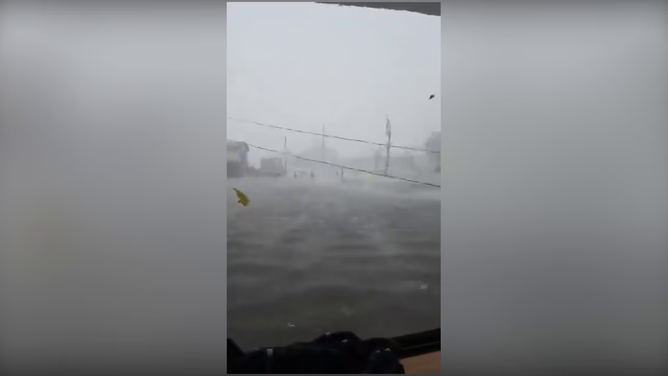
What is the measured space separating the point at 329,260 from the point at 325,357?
0.43 meters

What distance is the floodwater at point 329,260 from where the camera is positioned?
2.37 metres

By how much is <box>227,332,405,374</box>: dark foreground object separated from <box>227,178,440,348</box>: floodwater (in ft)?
0.13

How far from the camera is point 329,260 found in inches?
93.9

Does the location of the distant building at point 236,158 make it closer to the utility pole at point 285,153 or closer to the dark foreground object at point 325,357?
the utility pole at point 285,153

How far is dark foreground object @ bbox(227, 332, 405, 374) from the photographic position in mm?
2354

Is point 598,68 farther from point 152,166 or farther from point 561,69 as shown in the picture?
point 152,166

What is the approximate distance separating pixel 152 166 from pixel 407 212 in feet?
3.79

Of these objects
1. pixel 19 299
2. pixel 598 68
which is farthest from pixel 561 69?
pixel 19 299

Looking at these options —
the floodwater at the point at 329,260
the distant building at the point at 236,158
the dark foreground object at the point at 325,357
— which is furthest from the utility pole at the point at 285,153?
the dark foreground object at the point at 325,357

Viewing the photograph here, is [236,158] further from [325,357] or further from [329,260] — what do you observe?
[325,357]

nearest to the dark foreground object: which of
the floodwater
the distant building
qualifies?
the floodwater

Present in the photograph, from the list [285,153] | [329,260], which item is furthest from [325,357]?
[285,153]

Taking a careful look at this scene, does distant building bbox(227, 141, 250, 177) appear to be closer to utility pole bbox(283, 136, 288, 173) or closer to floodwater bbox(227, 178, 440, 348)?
floodwater bbox(227, 178, 440, 348)

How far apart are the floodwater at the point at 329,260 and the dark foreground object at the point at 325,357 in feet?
0.13
